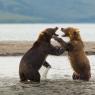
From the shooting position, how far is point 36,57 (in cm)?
1588

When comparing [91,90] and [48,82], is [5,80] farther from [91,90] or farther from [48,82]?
[91,90]

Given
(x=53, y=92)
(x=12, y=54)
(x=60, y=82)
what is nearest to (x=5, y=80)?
(x=60, y=82)

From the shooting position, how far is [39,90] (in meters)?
14.1

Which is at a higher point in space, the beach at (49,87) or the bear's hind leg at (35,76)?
the bear's hind leg at (35,76)

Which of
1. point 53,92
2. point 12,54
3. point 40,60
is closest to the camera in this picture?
point 53,92

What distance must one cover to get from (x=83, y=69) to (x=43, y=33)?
5.35 ft

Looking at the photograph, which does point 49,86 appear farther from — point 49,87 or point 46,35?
point 46,35

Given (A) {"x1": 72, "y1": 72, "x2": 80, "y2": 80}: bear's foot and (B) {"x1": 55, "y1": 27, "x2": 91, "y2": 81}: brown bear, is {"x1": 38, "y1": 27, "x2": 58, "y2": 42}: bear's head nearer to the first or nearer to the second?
(B) {"x1": 55, "y1": 27, "x2": 91, "y2": 81}: brown bear

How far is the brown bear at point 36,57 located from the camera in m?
15.6

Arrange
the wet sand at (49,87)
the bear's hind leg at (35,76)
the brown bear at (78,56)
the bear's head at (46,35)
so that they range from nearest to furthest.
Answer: the wet sand at (49,87) → the bear's hind leg at (35,76) → the bear's head at (46,35) → the brown bear at (78,56)

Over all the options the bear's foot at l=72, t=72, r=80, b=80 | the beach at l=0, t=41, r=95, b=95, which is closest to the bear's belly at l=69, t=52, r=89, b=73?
the bear's foot at l=72, t=72, r=80, b=80

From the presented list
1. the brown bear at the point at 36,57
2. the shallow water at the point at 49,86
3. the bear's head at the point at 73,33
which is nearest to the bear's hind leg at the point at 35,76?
the brown bear at the point at 36,57

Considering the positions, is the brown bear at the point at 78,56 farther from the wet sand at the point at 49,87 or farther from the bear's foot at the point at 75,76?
the wet sand at the point at 49,87

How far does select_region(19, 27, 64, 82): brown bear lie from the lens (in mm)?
15625
